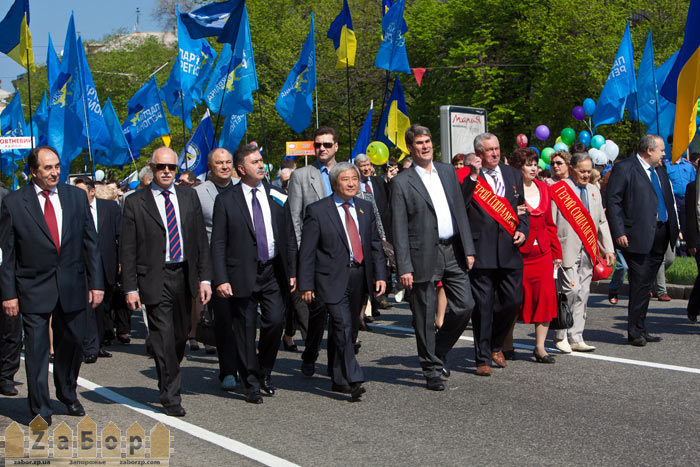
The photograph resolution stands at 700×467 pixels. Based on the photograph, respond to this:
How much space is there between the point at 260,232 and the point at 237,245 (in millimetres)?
221

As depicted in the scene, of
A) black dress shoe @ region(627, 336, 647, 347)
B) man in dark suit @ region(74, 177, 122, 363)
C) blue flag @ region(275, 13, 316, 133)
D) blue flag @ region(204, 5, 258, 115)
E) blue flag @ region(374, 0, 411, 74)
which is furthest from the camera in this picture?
Result: blue flag @ region(374, 0, 411, 74)

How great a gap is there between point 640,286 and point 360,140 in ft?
28.0

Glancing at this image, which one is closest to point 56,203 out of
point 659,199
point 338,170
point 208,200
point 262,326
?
point 262,326

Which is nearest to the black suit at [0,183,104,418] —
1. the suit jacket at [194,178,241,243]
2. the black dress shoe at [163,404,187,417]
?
the black dress shoe at [163,404,187,417]

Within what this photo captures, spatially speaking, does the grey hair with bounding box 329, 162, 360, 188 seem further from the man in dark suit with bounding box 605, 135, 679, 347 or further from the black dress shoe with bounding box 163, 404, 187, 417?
the man in dark suit with bounding box 605, 135, 679, 347

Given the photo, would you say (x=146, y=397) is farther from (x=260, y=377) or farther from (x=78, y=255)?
A: (x=78, y=255)

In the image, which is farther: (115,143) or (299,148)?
(299,148)

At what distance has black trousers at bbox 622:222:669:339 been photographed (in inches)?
368

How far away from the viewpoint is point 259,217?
760 centimetres

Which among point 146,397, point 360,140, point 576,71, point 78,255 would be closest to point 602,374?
point 146,397

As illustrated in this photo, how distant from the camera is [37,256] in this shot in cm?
676

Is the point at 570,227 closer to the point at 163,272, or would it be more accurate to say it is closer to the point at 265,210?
the point at 265,210

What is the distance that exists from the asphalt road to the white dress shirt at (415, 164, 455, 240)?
129cm

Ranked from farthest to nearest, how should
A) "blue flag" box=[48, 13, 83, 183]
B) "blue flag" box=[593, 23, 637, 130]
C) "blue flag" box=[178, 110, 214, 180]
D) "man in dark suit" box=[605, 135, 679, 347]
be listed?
"blue flag" box=[178, 110, 214, 180] → "blue flag" box=[593, 23, 637, 130] → "blue flag" box=[48, 13, 83, 183] → "man in dark suit" box=[605, 135, 679, 347]
